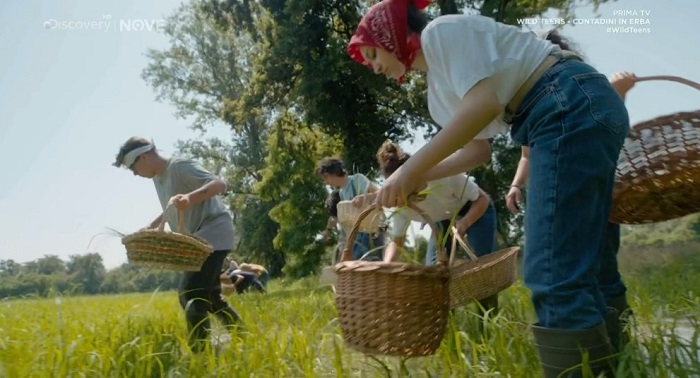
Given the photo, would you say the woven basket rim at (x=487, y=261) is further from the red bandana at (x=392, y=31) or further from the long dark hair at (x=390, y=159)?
the red bandana at (x=392, y=31)

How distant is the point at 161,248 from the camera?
10.6 ft

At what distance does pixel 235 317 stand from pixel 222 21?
14.5 metres

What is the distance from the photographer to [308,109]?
1605 centimetres

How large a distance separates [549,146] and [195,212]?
2.87 metres

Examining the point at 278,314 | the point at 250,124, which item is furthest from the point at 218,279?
the point at 250,124

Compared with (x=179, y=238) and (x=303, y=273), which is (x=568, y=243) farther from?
(x=303, y=273)

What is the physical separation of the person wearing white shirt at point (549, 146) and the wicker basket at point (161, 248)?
1.82 m

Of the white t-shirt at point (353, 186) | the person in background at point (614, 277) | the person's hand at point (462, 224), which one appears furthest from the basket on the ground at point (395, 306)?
the white t-shirt at point (353, 186)

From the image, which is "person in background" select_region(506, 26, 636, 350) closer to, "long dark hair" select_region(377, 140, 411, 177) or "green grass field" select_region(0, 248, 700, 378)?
"green grass field" select_region(0, 248, 700, 378)

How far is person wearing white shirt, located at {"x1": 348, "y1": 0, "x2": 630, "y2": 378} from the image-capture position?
153cm

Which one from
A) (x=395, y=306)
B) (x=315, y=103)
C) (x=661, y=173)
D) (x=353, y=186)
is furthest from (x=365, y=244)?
(x=315, y=103)

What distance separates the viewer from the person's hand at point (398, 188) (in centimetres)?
169

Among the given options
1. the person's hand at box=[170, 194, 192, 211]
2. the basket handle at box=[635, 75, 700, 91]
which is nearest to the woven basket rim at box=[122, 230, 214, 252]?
the person's hand at box=[170, 194, 192, 211]

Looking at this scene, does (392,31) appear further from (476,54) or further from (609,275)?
(609,275)
